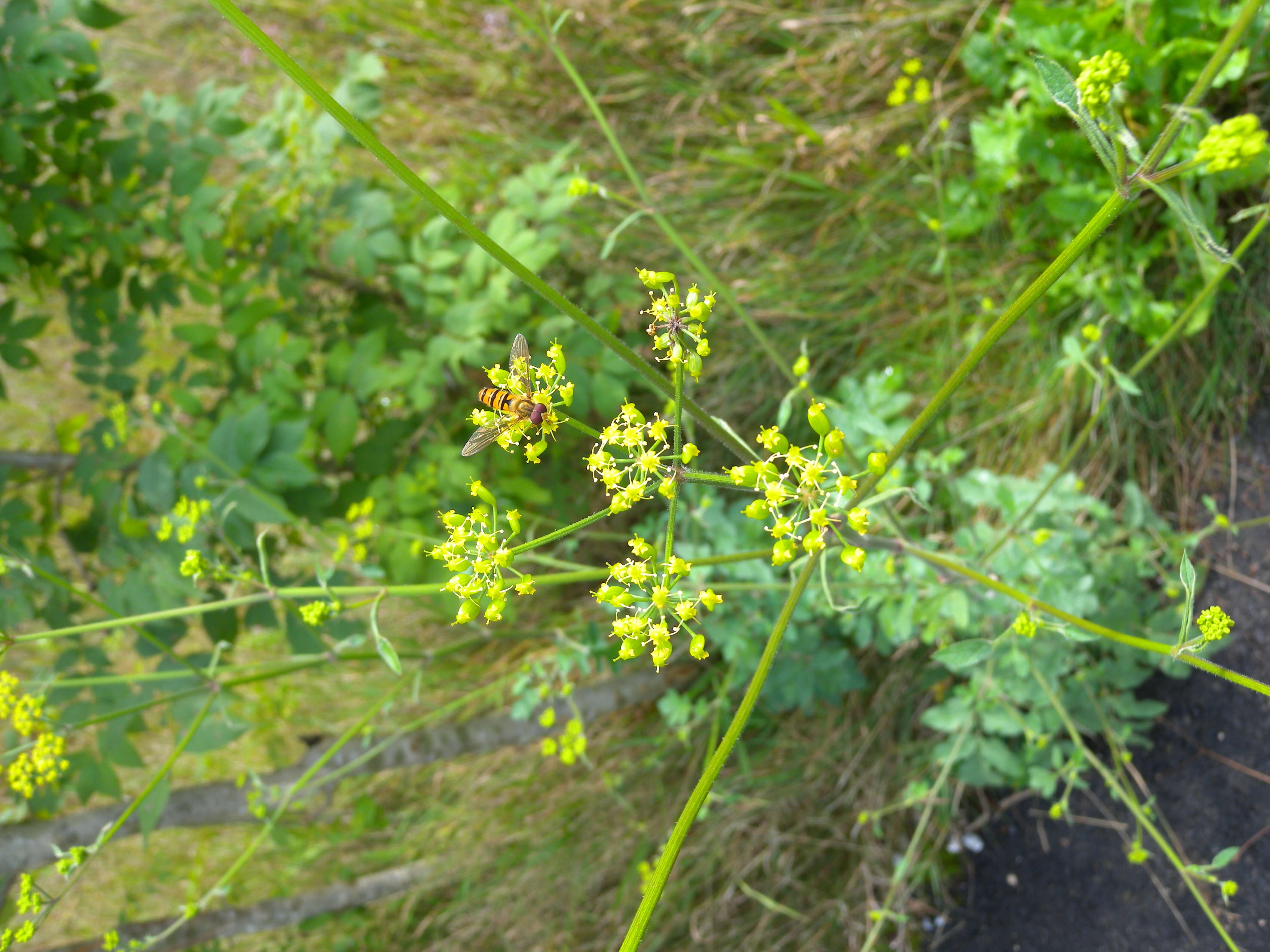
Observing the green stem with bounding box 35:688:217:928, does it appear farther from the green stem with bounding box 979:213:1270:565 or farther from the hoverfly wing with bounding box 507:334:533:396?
the green stem with bounding box 979:213:1270:565

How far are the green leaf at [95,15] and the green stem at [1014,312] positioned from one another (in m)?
2.61

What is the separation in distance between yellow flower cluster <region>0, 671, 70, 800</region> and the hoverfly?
147 cm

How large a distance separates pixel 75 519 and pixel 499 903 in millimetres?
2681

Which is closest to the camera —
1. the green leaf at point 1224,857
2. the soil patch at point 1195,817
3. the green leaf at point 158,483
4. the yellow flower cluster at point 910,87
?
the green leaf at point 1224,857

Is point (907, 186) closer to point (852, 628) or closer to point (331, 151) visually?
point (852, 628)

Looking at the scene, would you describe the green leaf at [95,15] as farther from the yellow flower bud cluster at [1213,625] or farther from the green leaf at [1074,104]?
the yellow flower bud cluster at [1213,625]

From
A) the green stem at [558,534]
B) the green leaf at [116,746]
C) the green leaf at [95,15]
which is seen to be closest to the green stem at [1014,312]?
the green stem at [558,534]

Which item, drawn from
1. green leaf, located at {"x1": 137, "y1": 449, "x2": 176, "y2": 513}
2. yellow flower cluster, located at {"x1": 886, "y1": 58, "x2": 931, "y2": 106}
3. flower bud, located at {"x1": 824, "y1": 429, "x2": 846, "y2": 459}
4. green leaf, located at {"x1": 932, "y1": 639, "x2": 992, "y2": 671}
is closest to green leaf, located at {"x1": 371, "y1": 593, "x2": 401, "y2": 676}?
flower bud, located at {"x1": 824, "y1": 429, "x2": 846, "y2": 459}

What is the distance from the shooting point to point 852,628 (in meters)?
2.99

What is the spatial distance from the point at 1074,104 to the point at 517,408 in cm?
95

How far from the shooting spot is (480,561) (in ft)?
4.31

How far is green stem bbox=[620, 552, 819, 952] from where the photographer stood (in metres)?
1.08

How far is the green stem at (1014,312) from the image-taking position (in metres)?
1.05

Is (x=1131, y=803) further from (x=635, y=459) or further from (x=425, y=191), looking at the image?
(x=425, y=191)
